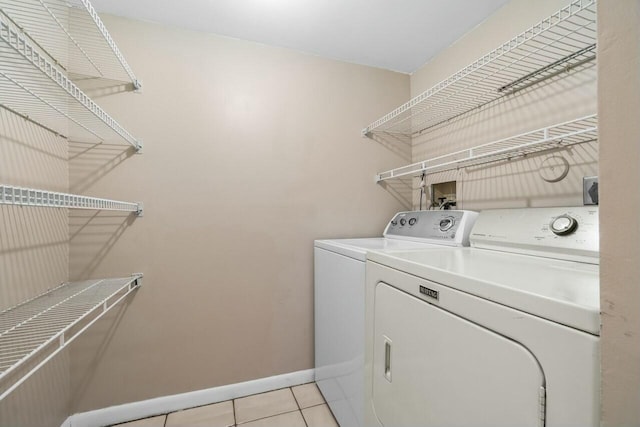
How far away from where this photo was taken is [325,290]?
5.00 feet

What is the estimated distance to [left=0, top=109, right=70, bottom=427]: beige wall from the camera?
0.97m

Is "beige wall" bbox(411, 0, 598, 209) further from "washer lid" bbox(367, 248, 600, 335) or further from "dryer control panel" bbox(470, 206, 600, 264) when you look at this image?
"washer lid" bbox(367, 248, 600, 335)

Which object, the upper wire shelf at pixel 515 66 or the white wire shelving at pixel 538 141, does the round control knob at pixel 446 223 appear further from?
the upper wire shelf at pixel 515 66

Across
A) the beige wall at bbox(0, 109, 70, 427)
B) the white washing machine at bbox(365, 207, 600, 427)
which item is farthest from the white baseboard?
the white washing machine at bbox(365, 207, 600, 427)

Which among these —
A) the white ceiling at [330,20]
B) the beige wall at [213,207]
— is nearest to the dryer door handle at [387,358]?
the beige wall at [213,207]

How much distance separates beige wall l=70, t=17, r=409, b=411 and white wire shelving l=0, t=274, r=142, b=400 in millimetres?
156

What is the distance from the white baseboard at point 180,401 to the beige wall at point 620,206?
5.49 feet

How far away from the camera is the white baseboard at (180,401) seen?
136 cm

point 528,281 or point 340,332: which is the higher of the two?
point 528,281

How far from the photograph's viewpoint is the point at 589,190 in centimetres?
98

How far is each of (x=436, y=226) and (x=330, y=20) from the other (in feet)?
4.32

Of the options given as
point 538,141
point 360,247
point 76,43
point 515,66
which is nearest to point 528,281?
point 538,141

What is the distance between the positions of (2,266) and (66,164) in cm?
62

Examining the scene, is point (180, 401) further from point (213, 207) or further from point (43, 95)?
point (43, 95)
